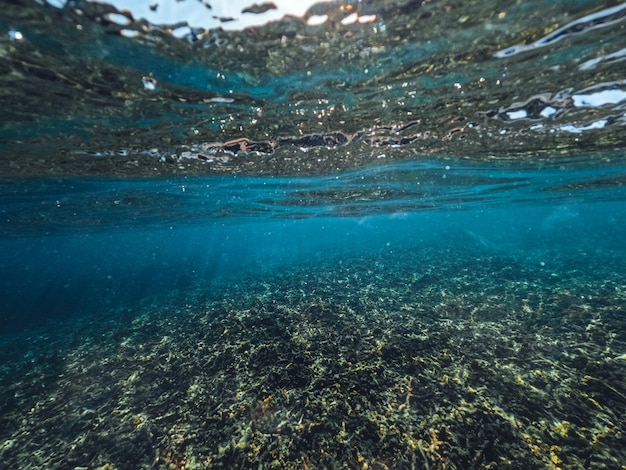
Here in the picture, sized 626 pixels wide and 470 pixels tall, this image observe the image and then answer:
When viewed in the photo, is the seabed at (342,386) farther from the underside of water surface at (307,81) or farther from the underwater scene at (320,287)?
the underside of water surface at (307,81)

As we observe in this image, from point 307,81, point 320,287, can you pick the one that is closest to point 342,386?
point 307,81

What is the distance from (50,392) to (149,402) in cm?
392

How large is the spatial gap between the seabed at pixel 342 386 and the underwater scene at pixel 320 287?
6 cm

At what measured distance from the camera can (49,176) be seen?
53.2 ft

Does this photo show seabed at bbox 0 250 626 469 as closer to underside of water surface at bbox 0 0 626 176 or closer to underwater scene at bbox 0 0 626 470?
underwater scene at bbox 0 0 626 470

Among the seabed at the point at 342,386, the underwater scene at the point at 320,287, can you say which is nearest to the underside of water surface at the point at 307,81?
the underwater scene at the point at 320,287

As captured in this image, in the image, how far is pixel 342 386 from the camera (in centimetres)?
789

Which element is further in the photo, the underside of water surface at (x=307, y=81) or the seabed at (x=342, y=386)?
the underside of water surface at (x=307, y=81)

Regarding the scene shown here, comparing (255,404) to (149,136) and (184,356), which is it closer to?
(184,356)

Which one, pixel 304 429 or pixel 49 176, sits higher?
pixel 49 176

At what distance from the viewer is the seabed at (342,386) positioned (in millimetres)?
6137

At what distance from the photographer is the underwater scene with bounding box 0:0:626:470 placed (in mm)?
6289

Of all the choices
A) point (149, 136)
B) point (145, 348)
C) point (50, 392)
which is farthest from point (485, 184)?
point (50, 392)

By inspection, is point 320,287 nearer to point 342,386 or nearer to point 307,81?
point 342,386
